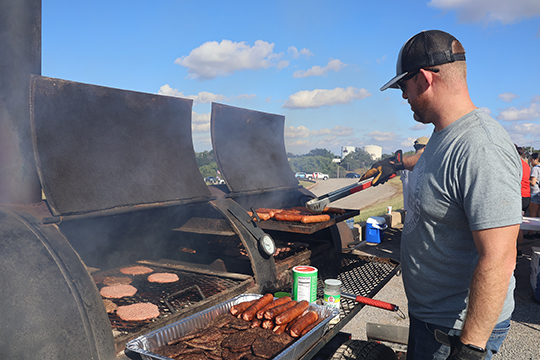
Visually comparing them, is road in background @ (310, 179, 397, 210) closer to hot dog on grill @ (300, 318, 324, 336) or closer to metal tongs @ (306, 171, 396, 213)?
metal tongs @ (306, 171, 396, 213)

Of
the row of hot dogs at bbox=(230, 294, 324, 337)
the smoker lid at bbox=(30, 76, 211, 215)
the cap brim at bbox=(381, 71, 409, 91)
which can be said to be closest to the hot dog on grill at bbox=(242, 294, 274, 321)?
the row of hot dogs at bbox=(230, 294, 324, 337)

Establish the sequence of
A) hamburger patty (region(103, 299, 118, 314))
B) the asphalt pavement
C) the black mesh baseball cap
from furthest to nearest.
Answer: the asphalt pavement, hamburger patty (region(103, 299, 118, 314)), the black mesh baseball cap

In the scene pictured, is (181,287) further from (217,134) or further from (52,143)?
(217,134)

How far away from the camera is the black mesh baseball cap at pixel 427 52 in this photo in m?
1.72

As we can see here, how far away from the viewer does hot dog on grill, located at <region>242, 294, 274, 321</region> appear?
2379 millimetres

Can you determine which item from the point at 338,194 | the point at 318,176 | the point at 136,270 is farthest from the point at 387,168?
the point at 318,176

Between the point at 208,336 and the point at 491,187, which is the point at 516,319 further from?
the point at 208,336

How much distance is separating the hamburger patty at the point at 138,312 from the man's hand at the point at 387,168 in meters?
2.46

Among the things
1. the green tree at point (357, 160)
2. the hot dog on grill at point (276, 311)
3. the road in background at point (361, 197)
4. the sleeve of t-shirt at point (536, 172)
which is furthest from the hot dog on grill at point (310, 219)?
the green tree at point (357, 160)

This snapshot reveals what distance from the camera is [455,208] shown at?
1631mm

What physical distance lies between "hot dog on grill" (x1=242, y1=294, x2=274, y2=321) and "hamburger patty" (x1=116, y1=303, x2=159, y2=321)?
67cm

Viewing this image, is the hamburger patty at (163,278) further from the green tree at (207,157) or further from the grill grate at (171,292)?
the green tree at (207,157)

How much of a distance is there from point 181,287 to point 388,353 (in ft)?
6.31

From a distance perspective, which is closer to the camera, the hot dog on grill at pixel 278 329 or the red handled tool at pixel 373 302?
the hot dog on grill at pixel 278 329
